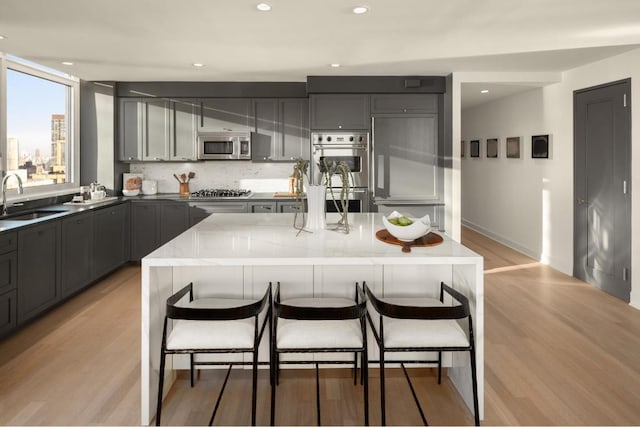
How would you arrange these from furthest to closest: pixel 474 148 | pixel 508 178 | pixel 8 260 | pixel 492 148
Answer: pixel 474 148
pixel 492 148
pixel 508 178
pixel 8 260

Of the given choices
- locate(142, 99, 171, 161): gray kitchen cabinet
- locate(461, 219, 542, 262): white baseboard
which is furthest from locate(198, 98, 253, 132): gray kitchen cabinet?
locate(461, 219, 542, 262): white baseboard

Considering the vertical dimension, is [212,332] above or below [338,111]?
below

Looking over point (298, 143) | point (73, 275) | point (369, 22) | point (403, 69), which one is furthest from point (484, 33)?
point (73, 275)

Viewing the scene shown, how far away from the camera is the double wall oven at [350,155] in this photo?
5.91 metres

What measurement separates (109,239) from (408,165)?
11.6ft

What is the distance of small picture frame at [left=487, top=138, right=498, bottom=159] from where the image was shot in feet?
26.2

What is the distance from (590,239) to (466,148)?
4582mm

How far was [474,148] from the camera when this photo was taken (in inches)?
357

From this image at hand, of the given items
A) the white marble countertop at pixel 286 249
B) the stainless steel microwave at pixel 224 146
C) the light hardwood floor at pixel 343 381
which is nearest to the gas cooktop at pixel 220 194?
the stainless steel microwave at pixel 224 146

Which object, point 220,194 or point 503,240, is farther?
point 503,240

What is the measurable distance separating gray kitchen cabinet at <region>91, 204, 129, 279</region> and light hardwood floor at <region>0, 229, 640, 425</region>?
3.35ft

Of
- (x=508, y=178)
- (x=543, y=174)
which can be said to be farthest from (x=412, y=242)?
(x=508, y=178)

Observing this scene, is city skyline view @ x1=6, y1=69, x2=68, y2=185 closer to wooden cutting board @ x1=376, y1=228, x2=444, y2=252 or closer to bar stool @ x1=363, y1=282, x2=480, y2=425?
wooden cutting board @ x1=376, y1=228, x2=444, y2=252

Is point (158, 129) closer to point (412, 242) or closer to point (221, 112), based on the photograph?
point (221, 112)
